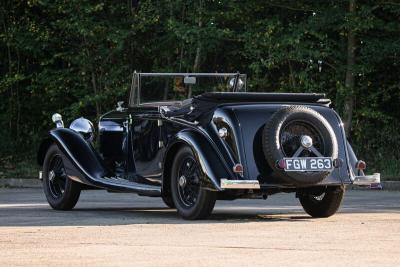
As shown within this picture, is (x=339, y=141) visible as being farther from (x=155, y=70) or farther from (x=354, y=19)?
(x=155, y=70)

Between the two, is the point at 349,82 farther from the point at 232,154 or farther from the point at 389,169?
the point at 232,154

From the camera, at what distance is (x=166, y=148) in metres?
11.8

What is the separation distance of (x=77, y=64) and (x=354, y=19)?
704 cm

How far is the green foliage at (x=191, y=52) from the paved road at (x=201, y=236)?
8.53 m

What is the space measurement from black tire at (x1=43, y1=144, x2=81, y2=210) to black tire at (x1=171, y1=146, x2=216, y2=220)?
2.02 m

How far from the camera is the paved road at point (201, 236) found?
7.79 m

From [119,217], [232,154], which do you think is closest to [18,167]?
[119,217]

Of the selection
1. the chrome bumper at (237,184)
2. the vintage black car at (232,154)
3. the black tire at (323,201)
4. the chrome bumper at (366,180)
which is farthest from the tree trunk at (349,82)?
the chrome bumper at (237,184)

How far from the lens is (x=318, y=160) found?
1102 centimetres

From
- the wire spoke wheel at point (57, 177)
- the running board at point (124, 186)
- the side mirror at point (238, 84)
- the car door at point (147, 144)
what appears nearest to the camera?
the running board at point (124, 186)

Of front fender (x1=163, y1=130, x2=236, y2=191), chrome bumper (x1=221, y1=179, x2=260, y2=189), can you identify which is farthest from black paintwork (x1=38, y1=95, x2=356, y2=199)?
chrome bumper (x1=221, y1=179, x2=260, y2=189)

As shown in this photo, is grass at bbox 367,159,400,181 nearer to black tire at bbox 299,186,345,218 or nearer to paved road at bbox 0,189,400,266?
paved road at bbox 0,189,400,266

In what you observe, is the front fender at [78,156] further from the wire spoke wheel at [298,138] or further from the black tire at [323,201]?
the wire spoke wheel at [298,138]

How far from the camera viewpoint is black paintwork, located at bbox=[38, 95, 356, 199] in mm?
11031
